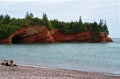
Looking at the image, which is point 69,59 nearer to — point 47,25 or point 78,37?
point 47,25

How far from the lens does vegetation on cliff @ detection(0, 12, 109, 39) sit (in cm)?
13875

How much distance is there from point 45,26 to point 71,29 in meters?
15.7

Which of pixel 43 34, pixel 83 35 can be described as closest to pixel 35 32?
pixel 43 34

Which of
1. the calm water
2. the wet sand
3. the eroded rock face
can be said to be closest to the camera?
the wet sand

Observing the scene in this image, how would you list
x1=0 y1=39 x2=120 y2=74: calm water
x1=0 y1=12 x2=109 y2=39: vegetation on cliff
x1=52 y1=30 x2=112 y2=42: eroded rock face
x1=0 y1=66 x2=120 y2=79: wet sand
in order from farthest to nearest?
x1=52 y1=30 x2=112 y2=42: eroded rock face → x1=0 y1=12 x2=109 y2=39: vegetation on cliff → x1=0 y1=39 x2=120 y2=74: calm water → x1=0 y1=66 x2=120 y2=79: wet sand

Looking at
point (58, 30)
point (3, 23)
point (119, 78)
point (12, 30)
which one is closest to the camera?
point (119, 78)

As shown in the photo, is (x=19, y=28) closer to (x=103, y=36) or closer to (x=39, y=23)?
(x=39, y=23)

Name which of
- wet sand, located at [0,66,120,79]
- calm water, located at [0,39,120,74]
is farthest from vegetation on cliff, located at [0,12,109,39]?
wet sand, located at [0,66,120,79]

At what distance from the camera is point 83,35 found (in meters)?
163

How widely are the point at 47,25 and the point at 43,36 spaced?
721 cm

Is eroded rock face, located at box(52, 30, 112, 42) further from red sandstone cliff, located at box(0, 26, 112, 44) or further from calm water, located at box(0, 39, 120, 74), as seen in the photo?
calm water, located at box(0, 39, 120, 74)

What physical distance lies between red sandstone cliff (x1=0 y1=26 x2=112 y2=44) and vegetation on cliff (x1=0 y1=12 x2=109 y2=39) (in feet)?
5.98

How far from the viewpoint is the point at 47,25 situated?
15362 cm

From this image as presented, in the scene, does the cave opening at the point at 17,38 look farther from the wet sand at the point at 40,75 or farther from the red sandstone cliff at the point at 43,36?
the wet sand at the point at 40,75
